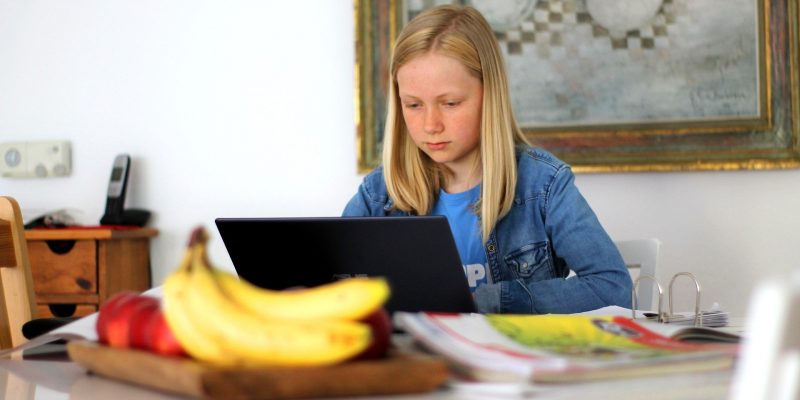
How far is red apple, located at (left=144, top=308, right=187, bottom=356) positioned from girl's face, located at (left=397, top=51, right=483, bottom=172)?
3.40 ft

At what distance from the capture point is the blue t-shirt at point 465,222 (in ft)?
5.92

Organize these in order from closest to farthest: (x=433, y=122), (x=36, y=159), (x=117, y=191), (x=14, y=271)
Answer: (x=14, y=271), (x=433, y=122), (x=117, y=191), (x=36, y=159)

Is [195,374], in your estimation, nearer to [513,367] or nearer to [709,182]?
[513,367]

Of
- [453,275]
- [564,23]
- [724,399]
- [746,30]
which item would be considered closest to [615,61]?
[564,23]

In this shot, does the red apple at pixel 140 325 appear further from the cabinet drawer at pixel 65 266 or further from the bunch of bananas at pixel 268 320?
the cabinet drawer at pixel 65 266

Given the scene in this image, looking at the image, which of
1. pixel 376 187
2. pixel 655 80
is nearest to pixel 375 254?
pixel 376 187

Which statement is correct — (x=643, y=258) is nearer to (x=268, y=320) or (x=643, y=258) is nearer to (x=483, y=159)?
(x=483, y=159)

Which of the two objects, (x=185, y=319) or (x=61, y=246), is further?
(x=61, y=246)

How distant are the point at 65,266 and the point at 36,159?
0.53m

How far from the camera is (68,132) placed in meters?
3.13

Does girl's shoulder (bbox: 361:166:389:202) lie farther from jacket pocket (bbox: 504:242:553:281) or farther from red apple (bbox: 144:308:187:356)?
red apple (bbox: 144:308:187:356)

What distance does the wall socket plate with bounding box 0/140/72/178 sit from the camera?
10.2ft

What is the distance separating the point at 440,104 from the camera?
68.7 inches

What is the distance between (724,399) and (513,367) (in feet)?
0.51
